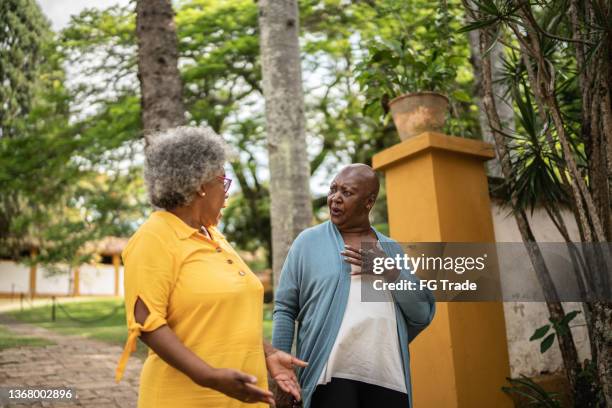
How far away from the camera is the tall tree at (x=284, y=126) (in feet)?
15.9

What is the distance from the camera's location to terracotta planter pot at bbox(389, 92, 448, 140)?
152 inches

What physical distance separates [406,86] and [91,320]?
13456 mm

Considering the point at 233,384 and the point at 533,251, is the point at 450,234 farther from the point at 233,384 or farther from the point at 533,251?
the point at 233,384

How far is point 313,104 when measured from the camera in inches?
622

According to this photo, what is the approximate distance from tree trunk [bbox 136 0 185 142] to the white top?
3.56 m

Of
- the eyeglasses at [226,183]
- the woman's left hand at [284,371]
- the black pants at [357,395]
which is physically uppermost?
the eyeglasses at [226,183]

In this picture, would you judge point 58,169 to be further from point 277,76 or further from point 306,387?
point 306,387

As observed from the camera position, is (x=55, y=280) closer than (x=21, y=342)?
No

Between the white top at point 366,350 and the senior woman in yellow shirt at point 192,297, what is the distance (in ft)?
0.77

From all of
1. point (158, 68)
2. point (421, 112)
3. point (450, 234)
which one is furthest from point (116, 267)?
point (450, 234)

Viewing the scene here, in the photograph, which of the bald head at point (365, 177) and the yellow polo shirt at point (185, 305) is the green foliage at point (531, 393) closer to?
the bald head at point (365, 177)

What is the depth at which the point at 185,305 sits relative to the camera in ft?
6.14

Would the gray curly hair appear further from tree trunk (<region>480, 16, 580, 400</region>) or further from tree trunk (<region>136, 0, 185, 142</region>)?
tree trunk (<region>136, 0, 185, 142</region>)

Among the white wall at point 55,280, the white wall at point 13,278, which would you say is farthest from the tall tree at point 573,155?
the white wall at point 13,278
